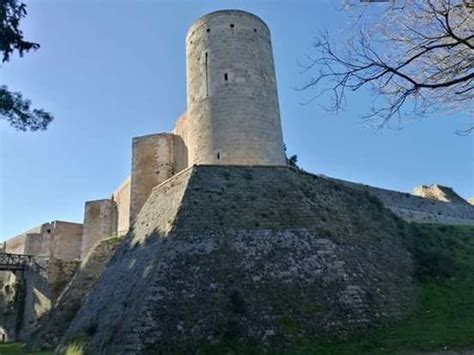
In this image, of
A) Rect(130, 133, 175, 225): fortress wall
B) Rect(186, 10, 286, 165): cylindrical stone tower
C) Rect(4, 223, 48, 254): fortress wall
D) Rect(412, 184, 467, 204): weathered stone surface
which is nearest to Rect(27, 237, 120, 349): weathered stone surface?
Rect(130, 133, 175, 225): fortress wall

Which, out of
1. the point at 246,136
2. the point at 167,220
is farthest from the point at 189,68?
the point at 167,220

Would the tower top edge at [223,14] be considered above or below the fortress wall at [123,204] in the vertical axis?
above

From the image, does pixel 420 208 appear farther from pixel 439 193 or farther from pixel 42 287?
pixel 42 287

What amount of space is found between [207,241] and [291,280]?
2.39 meters

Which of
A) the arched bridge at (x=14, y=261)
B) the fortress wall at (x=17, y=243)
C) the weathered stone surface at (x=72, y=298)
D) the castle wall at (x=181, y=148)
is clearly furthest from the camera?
the fortress wall at (x=17, y=243)

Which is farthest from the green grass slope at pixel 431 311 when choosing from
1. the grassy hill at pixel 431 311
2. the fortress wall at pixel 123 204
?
the fortress wall at pixel 123 204

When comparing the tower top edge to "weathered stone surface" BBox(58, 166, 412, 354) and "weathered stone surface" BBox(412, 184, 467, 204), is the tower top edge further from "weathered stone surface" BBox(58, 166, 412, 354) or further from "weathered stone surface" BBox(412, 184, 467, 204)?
"weathered stone surface" BBox(412, 184, 467, 204)

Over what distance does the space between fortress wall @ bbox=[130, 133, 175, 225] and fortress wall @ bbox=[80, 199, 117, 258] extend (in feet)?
20.5

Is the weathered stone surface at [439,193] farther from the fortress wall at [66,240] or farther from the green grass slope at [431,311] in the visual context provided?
the fortress wall at [66,240]

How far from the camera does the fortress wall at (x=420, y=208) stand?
83.8ft

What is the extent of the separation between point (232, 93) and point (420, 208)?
16.8m

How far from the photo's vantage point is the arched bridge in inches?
964

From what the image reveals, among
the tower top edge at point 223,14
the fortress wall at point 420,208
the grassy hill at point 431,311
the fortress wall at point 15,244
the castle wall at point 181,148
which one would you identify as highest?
the tower top edge at point 223,14

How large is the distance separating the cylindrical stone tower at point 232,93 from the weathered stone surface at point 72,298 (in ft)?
23.4
